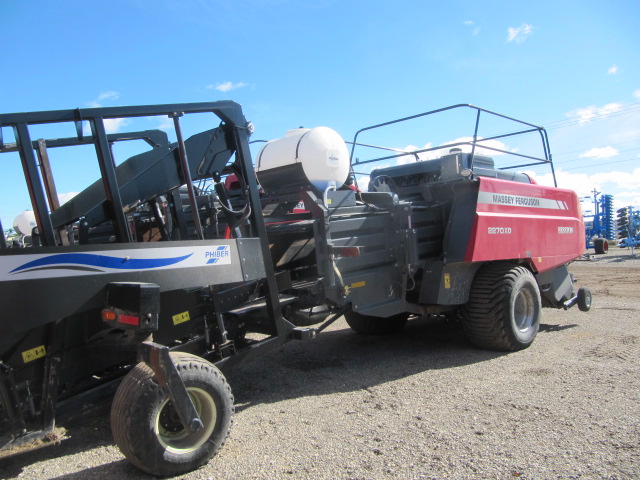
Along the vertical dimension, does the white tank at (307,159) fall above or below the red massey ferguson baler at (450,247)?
above

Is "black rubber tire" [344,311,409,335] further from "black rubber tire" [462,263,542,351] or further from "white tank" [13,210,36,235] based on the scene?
"white tank" [13,210,36,235]

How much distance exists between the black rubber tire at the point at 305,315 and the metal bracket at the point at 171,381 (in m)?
1.62

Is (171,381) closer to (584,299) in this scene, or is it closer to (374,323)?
(374,323)

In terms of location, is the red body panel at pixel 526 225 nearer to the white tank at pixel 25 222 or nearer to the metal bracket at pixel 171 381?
the metal bracket at pixel 171 381

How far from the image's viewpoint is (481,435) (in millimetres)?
3244

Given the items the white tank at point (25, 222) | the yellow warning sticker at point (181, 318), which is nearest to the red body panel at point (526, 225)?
the yellow warning sticker at point (181, 318)

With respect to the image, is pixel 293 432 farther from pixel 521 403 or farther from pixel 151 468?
pixel 521 403

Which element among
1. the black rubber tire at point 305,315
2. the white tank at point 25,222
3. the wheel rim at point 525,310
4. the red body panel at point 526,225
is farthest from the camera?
the white tank at point 25,222

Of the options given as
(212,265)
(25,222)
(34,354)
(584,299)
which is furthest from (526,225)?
(25,222)

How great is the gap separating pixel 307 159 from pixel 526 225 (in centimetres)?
293

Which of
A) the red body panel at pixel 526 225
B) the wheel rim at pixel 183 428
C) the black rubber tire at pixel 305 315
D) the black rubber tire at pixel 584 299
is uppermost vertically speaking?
the red body panel at pixel 526 225

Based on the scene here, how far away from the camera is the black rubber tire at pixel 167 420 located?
2.72m

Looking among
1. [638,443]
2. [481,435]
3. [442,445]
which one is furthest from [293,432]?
[638,443]

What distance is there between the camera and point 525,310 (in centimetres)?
580
